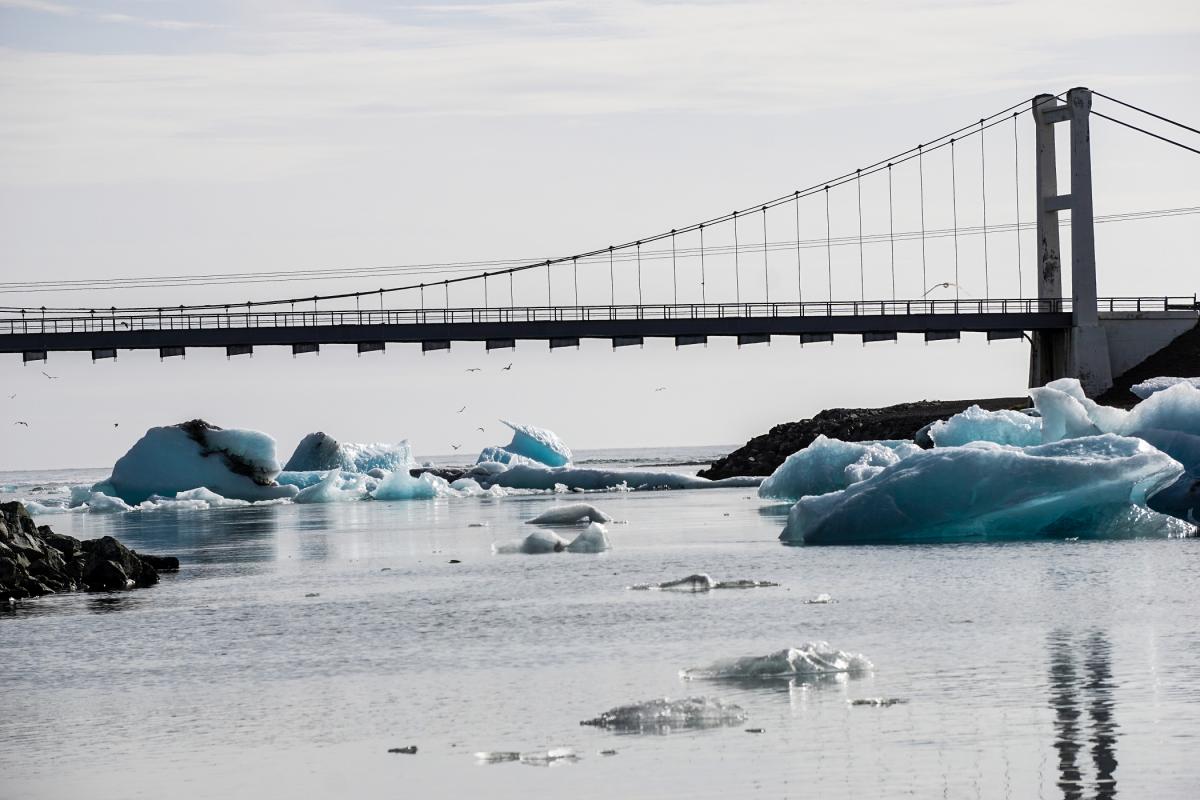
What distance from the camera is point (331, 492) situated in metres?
51.8

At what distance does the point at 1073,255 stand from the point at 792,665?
51.7 m

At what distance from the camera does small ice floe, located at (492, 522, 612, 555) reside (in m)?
24.7

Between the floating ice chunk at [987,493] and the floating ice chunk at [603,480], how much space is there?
3443cm

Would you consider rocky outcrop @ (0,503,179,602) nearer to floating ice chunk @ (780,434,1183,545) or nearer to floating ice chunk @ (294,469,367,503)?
floating ice chunk @ (780,434,1183,545)

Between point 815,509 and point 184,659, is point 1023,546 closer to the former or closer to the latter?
point 815,509

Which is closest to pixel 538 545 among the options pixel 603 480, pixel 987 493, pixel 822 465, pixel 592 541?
pixel 592 541

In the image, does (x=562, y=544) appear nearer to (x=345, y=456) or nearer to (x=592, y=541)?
(x=592, y=541)

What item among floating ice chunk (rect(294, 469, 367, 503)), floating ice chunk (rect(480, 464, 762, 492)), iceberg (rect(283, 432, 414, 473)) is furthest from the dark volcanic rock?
floating ice chunk (rect(294, 469, 367, 503))

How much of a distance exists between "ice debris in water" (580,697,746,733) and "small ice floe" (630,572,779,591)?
25.1 feet

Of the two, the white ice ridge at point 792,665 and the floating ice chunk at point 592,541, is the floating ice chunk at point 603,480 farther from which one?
the white ice ridge at point 792,665

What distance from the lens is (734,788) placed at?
816cm

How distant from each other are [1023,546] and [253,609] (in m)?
9.79

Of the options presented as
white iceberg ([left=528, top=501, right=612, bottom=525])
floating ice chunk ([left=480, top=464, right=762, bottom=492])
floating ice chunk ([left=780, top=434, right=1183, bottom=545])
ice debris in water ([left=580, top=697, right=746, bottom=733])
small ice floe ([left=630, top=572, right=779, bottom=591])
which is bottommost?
floating ice chunk ([left=480, top=464, right=762, bottom=492])

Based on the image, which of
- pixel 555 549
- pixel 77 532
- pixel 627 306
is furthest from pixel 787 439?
pixel 555 549
